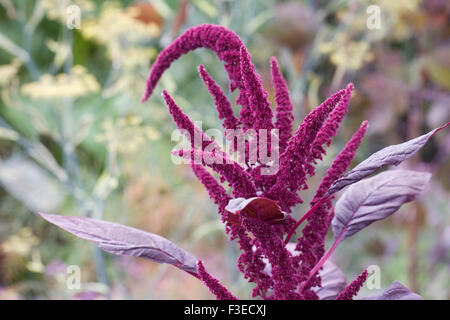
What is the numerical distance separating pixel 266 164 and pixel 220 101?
4 cm

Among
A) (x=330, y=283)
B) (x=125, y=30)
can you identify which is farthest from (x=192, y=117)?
(x=330, y=283)

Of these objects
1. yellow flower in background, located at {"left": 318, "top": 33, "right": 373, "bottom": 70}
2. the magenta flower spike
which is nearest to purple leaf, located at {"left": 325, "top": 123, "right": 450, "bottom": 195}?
the magenta flower spike

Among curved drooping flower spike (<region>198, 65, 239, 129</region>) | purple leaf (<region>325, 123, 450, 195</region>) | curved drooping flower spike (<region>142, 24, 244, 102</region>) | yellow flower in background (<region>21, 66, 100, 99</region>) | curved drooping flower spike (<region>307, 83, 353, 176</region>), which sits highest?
yellow flower in background (<region>21, 66, 100, 99</region>)

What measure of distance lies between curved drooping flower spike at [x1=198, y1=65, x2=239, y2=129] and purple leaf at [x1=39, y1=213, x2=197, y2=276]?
73 mm

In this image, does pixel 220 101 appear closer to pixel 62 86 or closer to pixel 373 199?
pixel 373 199

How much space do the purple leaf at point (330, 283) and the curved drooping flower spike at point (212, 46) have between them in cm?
14

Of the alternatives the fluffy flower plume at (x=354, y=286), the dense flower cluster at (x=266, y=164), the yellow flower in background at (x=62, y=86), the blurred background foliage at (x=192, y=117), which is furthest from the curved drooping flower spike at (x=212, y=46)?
the yellow flower in background at (x=62, y=86)

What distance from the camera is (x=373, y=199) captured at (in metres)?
0.27

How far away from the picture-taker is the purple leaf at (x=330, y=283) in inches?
11.6

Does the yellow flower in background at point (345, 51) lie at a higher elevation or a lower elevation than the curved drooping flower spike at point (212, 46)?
higher

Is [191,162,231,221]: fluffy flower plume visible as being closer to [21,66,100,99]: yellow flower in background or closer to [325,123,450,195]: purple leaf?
[325,123,450,195]: purple leaf

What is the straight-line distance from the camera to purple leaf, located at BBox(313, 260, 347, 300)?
0.29m

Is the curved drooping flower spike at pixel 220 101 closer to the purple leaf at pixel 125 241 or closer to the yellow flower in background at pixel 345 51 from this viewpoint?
the purple leaf at pixel 125 241
